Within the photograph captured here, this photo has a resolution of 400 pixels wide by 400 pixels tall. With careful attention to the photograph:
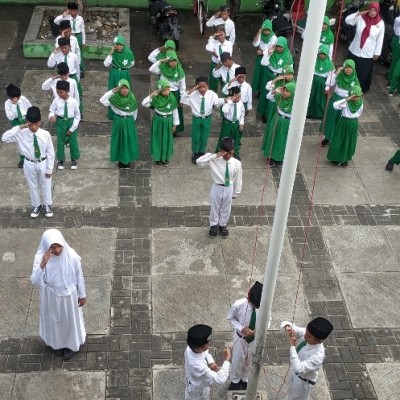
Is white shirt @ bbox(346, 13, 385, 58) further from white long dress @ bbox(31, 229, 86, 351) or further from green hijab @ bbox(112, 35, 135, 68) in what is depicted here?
white long dress @ bbox(31, 229, 86, 351)

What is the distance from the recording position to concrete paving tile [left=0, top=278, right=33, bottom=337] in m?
6.94

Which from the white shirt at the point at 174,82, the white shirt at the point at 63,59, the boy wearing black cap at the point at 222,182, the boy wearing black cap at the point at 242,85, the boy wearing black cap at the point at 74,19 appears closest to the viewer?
the boy wearing black cap at the point at 222,182

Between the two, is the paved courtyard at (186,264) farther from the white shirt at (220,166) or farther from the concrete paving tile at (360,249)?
the white shirt at (220,166)

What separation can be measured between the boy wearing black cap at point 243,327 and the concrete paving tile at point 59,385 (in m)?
1.40

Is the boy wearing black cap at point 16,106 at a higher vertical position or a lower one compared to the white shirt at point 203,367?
higher

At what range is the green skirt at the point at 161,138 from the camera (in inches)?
366

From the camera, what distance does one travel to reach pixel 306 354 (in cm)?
564

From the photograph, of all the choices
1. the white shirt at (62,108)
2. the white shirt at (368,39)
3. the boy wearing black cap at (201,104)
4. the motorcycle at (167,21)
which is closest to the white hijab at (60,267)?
the white shirt at (62,108)

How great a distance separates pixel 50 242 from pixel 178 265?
254 cm

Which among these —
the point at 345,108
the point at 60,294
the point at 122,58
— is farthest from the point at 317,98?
the point at 60,294

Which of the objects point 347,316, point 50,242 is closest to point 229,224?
point 347,316

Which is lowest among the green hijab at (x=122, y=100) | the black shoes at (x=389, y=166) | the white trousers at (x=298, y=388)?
the black shoes at (x=389, y=166)

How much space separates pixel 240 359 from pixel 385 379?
65.0 inches

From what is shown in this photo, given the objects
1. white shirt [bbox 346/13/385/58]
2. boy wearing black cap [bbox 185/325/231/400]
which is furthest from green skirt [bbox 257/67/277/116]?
boy wearing black cap [bbox 185/325/231/400]
